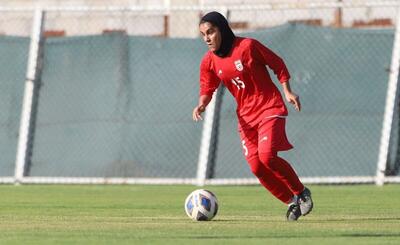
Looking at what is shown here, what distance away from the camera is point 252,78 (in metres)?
12.2

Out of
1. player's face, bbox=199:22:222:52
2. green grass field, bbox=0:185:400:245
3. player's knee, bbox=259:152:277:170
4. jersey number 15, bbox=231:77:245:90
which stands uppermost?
player's face, bbox=199:22:222:52

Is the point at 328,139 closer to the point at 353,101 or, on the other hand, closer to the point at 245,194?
the point at 353,101

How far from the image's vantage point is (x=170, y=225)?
11.2 m

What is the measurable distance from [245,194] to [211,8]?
3.70 metres

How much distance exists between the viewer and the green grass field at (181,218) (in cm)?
980

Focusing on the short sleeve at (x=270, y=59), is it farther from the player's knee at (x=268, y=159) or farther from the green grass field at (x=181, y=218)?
the green grass field at (x=181, y=218)

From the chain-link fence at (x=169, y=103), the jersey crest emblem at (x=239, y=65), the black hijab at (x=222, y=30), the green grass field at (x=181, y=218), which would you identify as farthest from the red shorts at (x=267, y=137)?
the chain-link fence at (x=169, y=103)

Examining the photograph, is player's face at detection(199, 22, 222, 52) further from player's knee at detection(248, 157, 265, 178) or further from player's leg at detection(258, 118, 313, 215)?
player's knee at detection(248, 157, 265, 178)

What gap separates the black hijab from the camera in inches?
474

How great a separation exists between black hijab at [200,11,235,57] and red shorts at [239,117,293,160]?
77 centimetres

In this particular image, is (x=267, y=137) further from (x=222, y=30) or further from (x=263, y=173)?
(x=222, y=30)

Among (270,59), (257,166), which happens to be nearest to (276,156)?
(257,166)

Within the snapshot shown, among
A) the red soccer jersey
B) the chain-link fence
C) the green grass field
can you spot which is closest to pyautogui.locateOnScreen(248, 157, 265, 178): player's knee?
the red soccer jersey

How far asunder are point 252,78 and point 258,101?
0.23m
